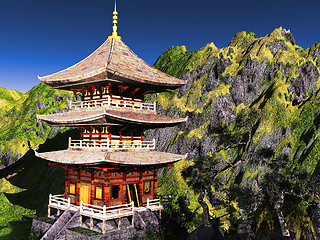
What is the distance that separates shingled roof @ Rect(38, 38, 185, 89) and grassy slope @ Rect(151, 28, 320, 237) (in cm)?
1516

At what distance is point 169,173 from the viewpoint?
55281 mm

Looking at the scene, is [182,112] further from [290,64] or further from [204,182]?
[204,182]

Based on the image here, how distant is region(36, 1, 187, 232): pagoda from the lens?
26969 millimetres

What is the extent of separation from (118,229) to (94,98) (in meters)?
12.2

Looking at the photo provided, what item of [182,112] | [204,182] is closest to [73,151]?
[204,182]

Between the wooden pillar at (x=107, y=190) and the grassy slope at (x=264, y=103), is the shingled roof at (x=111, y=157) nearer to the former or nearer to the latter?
the wooden pillar at (x=107, y=190)

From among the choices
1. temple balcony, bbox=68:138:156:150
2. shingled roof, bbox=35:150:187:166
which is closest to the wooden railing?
shingled roof, bbox=35:150:187:166

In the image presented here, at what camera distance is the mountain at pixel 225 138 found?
33.8 m

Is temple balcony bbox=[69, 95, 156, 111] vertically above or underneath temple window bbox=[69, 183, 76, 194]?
above

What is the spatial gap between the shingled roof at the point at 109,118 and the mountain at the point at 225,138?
28.8 ft

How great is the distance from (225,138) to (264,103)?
36.5 ft

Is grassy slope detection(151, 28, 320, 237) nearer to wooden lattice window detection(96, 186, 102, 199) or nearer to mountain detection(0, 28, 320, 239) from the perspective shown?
mountain detection(0, 28, 320, 239)

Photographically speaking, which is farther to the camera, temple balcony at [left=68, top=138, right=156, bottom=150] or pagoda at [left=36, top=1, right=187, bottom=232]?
temple balcony at [left=68, top=138, right=156, bottom=150]

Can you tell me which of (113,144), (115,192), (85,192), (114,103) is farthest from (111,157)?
(85,192)
